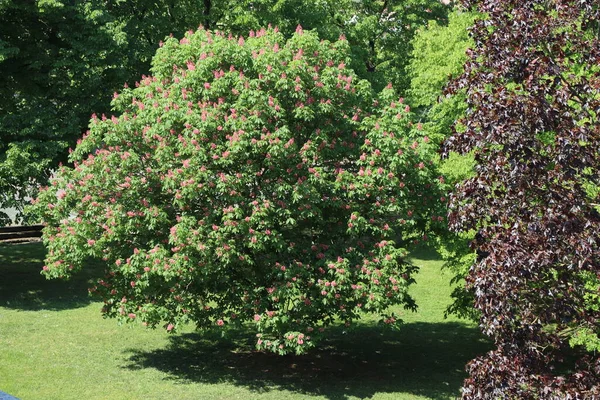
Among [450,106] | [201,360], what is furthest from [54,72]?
[450,106]

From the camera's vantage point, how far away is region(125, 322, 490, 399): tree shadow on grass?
19672 millimetres

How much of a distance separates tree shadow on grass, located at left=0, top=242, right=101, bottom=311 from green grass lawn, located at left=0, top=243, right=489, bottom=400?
0.09 meters

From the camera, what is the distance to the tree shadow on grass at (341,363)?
1967cm

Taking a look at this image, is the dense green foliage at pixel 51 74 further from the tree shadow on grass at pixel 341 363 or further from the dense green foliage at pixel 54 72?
the tree shadow on grass at pixel 341 363

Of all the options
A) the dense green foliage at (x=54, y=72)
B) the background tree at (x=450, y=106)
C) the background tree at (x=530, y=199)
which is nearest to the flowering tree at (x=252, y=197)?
the background tree at (x=450, y=106)

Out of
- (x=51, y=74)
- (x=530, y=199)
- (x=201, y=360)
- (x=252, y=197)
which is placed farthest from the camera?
(x=51, y=74)

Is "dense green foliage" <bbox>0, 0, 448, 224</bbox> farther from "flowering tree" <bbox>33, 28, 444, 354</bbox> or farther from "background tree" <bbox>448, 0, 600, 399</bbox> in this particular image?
"background tree" <bbox>448, 0, 600, 399</bbox>

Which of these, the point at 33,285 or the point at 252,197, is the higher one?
the point at 252,197

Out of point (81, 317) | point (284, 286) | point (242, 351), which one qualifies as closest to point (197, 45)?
point (284, 286)

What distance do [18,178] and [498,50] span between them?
18296 millimetres

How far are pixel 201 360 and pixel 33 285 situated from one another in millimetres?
10309

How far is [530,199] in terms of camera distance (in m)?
11.9

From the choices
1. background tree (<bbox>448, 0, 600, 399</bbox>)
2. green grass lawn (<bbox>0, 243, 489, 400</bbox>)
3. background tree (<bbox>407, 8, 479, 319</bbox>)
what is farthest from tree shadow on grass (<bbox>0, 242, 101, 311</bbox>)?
background tree (<bbox>448, 0, 600, 399</bbox>)

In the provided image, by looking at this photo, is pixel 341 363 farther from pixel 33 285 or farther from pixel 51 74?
pixel 51 74
